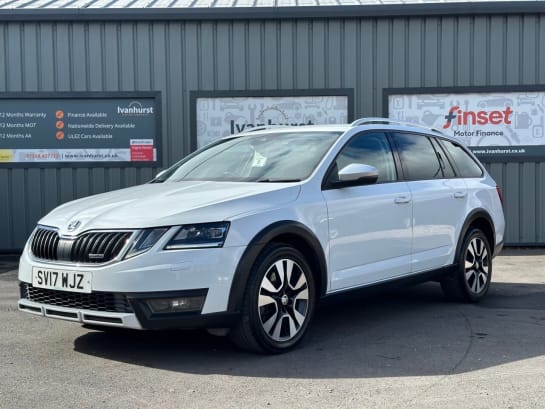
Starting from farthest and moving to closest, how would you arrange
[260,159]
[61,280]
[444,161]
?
1. [444,161]
2. [260,159]
3. [61,280]

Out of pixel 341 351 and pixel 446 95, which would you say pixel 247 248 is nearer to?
pixel 341 351

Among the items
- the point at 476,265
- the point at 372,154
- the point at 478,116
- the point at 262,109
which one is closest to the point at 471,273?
the point at 476,265

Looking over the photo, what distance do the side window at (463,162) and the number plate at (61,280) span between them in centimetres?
401

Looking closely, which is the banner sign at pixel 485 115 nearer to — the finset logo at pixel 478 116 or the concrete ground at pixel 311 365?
the finset logo at pixel 478 116

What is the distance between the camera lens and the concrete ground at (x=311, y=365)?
3.93 m

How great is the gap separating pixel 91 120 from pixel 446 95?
5.68m

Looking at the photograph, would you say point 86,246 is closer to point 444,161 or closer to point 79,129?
point 444,161

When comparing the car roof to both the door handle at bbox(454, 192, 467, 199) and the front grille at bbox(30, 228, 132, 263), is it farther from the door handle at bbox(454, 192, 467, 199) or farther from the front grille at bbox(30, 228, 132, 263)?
the front grille at bbox(30, 228, 132, 263)

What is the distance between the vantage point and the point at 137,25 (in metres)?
10.6

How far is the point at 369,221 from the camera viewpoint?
5430 mm

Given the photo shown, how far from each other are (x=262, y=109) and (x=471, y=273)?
5.08 m

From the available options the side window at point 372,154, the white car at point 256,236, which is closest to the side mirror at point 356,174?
the white car at point 256,236

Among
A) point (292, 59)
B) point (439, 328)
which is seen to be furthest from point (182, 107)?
point (439, 328)

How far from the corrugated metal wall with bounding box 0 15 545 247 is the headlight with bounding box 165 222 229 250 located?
259 inches
